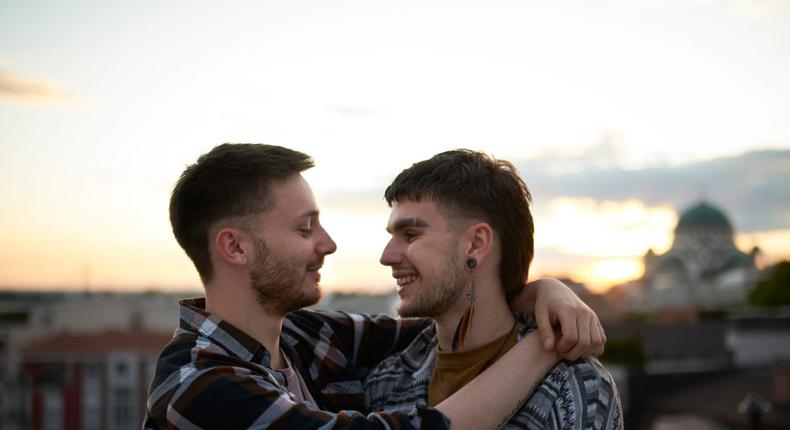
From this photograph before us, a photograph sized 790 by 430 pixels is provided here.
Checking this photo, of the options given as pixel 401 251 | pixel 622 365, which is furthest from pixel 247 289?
pixel 622 365

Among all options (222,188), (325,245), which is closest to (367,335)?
(325,245)

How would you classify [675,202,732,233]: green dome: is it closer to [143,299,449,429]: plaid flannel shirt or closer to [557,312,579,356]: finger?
[557,312,579,356]: finger

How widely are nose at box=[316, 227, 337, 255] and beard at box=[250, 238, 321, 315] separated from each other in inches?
3.9

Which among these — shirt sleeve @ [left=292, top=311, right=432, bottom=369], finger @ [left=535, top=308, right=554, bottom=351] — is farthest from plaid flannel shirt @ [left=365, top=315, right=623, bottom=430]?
shirt sleeve @ [left=292, top=311, right=432, bottom=369]

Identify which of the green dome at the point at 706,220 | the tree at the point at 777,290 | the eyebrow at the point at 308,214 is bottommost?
the tree at the point at 777,290

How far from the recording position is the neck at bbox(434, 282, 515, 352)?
11.4 ft

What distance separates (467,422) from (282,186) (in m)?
0.97

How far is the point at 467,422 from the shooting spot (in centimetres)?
292

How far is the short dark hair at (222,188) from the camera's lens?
10.6ft

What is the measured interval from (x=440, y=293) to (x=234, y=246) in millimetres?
711

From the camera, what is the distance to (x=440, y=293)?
11.3 ft

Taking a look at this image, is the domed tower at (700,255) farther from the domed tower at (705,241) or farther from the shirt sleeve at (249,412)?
the shirt sleeve at (249,412)

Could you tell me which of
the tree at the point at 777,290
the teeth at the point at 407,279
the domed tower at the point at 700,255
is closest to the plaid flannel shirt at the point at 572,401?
the teeth at the point at 407,279

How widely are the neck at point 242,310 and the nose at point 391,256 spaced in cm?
45
